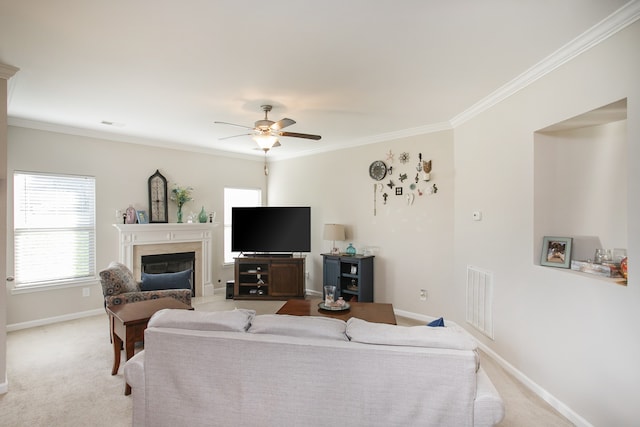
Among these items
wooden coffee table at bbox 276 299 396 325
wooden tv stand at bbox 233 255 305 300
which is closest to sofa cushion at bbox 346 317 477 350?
wooden coffee table at bbox 276 299 396 325

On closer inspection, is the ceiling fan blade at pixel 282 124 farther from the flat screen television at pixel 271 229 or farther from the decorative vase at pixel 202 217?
the decorative vase at pixel 202 217

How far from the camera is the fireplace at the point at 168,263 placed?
5.37 m

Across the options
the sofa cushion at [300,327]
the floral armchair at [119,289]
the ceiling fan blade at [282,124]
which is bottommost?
the floral armchair at [119,289]

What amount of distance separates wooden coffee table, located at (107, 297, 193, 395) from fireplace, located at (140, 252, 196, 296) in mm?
2053

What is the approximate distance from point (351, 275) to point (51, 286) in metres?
4.08

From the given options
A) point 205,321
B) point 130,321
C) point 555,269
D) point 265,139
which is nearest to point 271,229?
point 265,139

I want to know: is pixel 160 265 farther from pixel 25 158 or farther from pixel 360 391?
pixel 360 391

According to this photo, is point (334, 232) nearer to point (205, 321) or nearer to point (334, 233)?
point (334, 233)

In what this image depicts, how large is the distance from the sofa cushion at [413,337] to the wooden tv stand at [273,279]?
3.96m

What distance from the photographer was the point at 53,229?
460 centimetres

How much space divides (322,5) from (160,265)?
4858mm

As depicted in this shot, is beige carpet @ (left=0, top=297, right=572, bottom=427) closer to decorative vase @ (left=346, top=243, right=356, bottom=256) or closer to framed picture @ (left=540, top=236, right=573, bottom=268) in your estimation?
framed picture @ (left=540, top=236, right=573, bottom=268)

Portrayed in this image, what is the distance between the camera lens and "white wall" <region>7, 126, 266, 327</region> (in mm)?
4391

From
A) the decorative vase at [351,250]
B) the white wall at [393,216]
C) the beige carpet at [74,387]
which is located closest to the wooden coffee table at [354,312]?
the beige carpet at [74,387]
